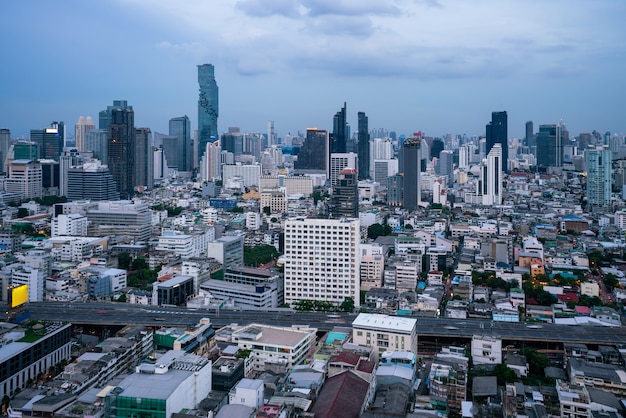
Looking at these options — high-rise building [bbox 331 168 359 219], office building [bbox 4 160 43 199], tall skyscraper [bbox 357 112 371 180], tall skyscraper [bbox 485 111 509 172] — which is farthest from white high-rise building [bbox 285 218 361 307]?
tall skyscraper [bbox 485 111 509 172]

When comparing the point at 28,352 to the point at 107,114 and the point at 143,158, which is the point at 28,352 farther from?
the point at 107,114

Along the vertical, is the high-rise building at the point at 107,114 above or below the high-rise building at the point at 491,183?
above

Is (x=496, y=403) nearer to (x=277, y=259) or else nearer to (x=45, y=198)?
(x=277, y=259)

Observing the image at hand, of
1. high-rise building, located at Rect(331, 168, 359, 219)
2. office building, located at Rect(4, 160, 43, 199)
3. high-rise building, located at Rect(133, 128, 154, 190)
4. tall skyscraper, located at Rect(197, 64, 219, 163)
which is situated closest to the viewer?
high-rise building, located at Rect(331, 168, 359, 219)

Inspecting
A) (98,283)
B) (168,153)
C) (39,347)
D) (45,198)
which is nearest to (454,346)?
(39,347)

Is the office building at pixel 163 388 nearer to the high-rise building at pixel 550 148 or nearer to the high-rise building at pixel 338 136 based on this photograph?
the high-rise building at pixel 338 136

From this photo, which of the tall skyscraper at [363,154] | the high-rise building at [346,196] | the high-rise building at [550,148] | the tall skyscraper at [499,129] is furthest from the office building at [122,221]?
the tall skyscraper at [499,129]

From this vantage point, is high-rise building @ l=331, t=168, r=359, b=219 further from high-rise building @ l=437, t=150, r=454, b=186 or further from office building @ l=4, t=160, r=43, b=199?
high-rise building @ l=437, t=150, r=454, b=186
